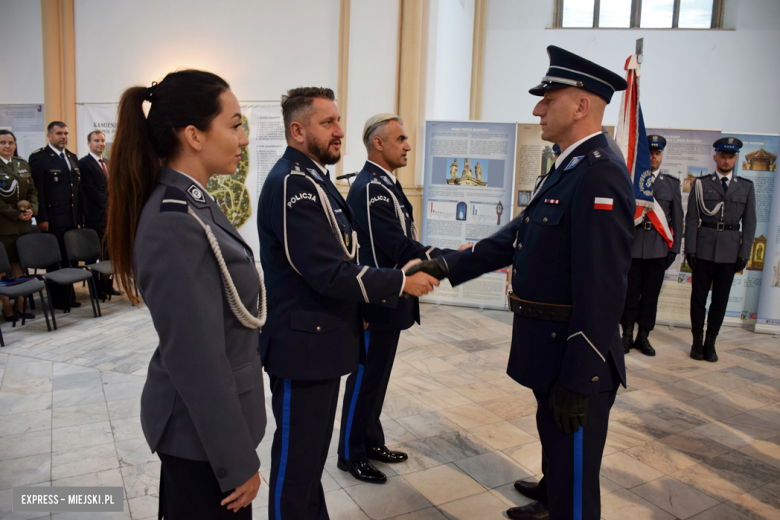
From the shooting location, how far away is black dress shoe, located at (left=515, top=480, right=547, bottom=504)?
234 cm

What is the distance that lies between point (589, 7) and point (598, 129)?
8.93m

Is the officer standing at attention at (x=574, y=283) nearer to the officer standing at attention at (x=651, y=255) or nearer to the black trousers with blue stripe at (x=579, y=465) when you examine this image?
the black trousers with blue stripe at (x=579, y=465)

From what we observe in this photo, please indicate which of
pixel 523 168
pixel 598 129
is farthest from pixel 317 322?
pixel 523 168

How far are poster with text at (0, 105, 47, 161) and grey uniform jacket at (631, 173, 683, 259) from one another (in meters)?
8.28

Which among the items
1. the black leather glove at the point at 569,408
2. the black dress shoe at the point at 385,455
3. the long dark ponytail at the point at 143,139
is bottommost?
the black dress shoe at the point at 385,455

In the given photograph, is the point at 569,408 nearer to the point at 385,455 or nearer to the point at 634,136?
the point at 385,455

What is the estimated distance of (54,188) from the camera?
5.86 metres

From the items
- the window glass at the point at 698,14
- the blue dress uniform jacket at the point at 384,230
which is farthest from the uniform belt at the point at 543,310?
the window glass at the point at 698,14

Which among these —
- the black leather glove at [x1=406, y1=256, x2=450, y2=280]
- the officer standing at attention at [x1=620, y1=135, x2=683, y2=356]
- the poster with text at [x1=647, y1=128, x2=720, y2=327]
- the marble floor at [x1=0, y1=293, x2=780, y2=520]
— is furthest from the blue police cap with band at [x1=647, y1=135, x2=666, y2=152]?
the black leather glove at [x1=406, y1=256, x2=450, y2=280]

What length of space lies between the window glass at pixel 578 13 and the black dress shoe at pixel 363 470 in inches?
358

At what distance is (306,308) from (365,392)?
0.89 metres

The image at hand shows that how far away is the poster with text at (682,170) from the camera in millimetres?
5516

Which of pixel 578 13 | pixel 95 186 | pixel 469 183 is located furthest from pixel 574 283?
pixel 578 13

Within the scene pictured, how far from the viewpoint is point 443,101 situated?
23.6 feet
